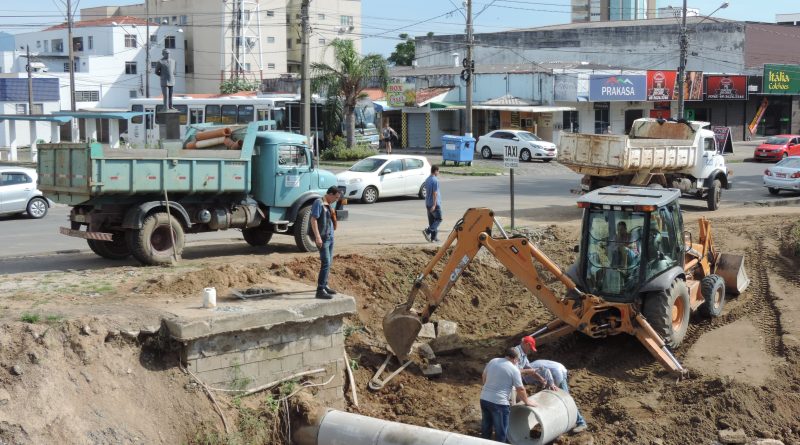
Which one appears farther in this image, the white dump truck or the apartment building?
the apartment building

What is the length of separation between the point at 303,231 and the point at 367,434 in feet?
25.8

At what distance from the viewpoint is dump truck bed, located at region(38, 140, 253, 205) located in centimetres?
1622

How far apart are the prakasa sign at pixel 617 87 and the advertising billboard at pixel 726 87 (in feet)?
20.1

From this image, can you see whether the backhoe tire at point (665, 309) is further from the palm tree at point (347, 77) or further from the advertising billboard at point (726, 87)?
the advertising billboard at point (726, 87)

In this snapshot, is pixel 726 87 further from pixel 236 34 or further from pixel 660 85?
pixel 236 34

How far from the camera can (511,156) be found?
21.6 metres

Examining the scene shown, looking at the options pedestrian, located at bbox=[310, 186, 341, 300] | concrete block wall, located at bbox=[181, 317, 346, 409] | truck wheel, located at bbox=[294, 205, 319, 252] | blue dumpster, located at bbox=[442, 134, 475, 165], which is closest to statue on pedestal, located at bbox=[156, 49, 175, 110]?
truck wheel, located at bbox=[294, 205, 319, 252]

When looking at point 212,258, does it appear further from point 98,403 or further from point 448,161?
point 448,161

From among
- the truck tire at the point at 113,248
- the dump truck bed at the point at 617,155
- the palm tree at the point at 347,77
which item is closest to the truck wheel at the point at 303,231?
the truck tire at the point at 113,248

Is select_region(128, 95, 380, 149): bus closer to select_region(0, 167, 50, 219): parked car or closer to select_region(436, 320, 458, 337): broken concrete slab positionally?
select_region(0, 167, 50, 219): parked car

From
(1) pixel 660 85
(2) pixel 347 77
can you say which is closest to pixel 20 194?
(2) pixel 347 77

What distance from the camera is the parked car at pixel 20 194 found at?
83.7ft

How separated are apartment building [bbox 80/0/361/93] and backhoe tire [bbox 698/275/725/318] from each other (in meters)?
60.6

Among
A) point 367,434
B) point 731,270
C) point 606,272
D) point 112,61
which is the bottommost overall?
point 367,434
